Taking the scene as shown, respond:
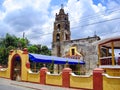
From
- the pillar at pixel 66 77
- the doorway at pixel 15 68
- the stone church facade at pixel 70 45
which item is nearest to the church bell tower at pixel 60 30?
the stone church facade at pixel 70 45

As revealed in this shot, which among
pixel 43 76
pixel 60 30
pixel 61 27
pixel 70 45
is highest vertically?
pixel 61 27

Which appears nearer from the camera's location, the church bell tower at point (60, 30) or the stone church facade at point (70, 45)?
the stone church facade at point (70, 45)

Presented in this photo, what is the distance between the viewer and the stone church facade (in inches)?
1319

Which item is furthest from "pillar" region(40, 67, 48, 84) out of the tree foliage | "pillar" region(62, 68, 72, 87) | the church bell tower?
the church bell tower

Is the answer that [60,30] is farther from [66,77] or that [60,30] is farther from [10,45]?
[66,77]

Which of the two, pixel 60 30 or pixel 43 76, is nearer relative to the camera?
pixel 43 76

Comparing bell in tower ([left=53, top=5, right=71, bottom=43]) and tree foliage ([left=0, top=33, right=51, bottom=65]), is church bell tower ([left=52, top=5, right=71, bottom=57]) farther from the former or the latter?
tree foliage ([left=0, top=33, right=51, bottom=65])

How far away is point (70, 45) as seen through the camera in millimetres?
36062

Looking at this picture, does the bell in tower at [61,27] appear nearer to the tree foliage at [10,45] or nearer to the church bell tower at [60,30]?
the church bell tower at [60,30]

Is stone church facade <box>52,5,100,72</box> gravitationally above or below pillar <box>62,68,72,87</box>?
above

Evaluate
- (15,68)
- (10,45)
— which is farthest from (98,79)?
(10,45)

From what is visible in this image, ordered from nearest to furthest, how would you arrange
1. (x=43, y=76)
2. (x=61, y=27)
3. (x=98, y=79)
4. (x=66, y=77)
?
(x=98, y=79) → (x=66, y=77) → (x=43, y=76) → (x=61, y=27)

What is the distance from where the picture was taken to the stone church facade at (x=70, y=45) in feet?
110

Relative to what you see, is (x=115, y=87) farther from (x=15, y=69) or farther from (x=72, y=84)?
(x=15, y=69)
